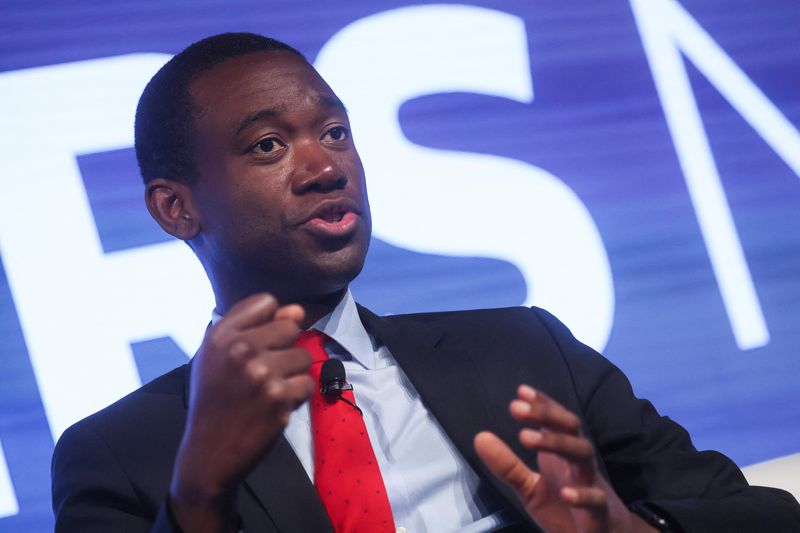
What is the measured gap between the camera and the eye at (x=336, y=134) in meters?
1.71

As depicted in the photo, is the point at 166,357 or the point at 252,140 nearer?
the point at 252,140

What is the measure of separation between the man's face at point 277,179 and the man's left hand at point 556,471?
19.4 inches

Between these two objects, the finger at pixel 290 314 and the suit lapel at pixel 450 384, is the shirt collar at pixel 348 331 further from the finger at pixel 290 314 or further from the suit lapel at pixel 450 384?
the finger at pixel 290 314

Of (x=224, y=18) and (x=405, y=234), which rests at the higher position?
(x=224, y=18)

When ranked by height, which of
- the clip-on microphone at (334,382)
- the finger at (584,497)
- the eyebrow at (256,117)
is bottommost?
the finger at (584,497)

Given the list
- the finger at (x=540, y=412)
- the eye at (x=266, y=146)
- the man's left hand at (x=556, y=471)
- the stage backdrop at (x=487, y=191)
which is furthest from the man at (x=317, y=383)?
the stage backdrop at (x=487, y=191)

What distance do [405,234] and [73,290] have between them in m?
0.66

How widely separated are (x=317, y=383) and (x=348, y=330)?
0.13 meters

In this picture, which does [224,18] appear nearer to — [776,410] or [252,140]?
[252,140]

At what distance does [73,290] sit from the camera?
2107 mm

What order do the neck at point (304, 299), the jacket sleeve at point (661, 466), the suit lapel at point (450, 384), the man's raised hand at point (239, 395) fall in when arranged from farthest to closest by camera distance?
the neck at point (304, 299) → the suit lapel at point (450, 384) → the jacket sleeve at point (661, 466) → the man's raised hand at point (239, 395)

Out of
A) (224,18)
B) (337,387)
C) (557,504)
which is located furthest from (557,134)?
(557,504)

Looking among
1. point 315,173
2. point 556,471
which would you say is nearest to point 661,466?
point 556,471

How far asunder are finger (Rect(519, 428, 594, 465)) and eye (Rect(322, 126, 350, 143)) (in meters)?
0.69
